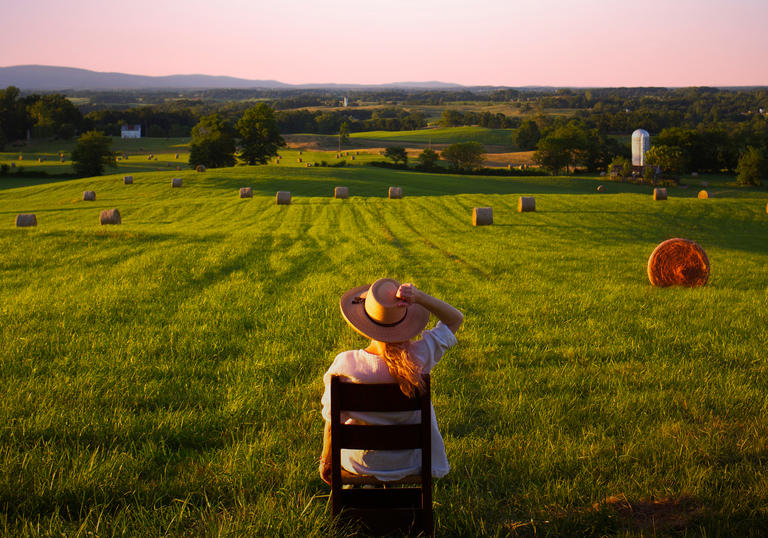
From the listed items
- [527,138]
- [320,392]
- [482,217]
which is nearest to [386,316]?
[320,392]

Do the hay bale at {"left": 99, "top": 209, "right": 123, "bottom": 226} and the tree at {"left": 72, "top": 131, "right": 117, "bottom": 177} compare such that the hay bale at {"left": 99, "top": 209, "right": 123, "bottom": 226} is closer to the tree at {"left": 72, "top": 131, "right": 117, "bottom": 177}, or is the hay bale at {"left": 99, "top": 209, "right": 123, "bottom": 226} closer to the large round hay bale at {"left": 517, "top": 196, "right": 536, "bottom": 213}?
the large round hay bale at {"left": 517, "top": 196, "right": 536, "bottom": 213}

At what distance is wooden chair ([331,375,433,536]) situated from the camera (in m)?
4.00

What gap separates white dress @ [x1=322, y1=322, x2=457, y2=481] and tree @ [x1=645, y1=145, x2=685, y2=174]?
281 ft

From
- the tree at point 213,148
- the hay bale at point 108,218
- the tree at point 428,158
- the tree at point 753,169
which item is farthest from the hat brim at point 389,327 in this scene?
the tree at point 428,158

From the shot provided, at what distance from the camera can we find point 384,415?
431 centimetres

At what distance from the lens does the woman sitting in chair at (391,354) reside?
393cm

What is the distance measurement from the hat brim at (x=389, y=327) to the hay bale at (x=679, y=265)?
12937 mm

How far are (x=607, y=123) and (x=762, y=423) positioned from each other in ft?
517

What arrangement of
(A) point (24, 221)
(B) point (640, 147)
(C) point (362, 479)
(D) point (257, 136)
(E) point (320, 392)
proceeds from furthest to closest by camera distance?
1. (D) point (257, 136)
2. (B) point (640, 147)
3. (A) point (24, 221)
4. (E) point (320, 392)
5. (C) point (362, 479)

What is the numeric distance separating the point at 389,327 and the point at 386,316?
111 mm

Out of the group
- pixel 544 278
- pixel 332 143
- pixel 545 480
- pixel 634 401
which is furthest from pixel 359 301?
pixel 332 143

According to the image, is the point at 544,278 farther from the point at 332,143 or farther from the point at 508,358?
the point at 332,143

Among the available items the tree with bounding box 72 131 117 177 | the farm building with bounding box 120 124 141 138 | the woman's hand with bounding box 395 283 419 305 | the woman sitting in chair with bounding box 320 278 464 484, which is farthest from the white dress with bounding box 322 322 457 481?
the farm building with bounding box 120 124 141 138

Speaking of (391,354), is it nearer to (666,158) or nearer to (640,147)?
(666,158)
